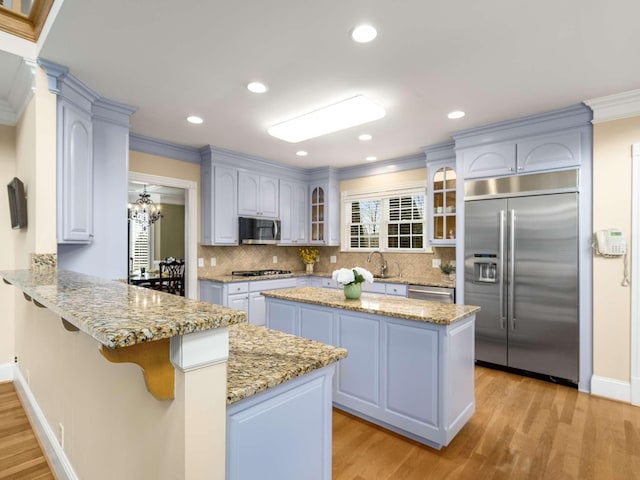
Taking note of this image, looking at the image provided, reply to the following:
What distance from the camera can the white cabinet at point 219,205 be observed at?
4.59 meters

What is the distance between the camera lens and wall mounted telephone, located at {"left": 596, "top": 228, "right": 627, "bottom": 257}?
298 cm

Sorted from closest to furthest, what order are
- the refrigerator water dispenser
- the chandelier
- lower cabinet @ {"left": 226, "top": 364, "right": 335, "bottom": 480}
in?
lower cabinet @ {"left": 226, "top": 364, "right": 335, "bottom": 480}
the refrigerator water dispenser
the chandelier

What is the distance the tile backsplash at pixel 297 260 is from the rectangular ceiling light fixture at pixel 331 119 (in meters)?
2.20

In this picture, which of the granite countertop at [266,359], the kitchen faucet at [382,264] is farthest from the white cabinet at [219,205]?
the granite countertop at [266,359]

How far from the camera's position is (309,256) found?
19.8ft

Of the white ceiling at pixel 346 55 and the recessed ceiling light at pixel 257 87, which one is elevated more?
the white ceiling at pixel 346 55

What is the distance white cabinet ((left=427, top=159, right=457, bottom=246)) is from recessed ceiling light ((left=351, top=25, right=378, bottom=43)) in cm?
258

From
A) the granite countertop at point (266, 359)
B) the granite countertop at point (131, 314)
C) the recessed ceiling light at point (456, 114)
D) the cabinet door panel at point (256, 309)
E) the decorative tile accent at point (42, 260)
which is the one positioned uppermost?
the recessed ceiling light at point (456, 114)

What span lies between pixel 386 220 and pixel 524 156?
2165 millimetres

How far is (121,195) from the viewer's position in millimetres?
3082

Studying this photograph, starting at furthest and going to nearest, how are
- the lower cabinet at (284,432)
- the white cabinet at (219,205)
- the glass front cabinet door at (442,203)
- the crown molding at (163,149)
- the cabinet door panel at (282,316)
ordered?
the white cabinet at (219,205) < the glass front cabinet door at (442,203) < the crown molding at (163,149) < the cabinet door panel at (282,316) < the lower cabinet at (284,432)

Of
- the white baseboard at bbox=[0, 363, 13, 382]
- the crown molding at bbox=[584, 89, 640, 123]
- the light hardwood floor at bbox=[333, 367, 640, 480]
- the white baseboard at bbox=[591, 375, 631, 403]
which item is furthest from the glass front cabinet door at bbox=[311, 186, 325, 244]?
the white baseboard at bbox=[0, 363, 13, 382]

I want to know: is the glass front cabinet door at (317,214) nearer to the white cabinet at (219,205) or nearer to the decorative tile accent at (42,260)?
the white cabinet at (219,205)

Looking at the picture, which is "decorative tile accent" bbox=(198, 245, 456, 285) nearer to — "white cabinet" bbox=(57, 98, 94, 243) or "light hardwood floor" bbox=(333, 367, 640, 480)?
"light hardwood floor" bbox=(333, 367, 640, 480)
